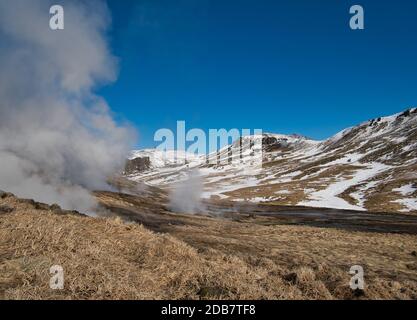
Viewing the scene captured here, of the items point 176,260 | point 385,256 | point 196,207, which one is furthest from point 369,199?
point 176,260

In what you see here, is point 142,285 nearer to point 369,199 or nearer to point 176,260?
point 176,260

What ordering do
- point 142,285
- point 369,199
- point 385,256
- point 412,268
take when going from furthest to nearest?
point 369,199
point 385,256
point 412,268
point 142,285

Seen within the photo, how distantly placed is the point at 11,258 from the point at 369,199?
10281 cm

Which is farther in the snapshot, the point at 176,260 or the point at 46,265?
the point at 176,260

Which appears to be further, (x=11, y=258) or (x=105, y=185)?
(x=105, y=185)

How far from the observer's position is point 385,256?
23.3m

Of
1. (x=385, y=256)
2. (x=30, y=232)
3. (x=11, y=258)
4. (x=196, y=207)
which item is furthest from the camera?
(x=196, y=207)

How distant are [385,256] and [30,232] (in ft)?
64.5
